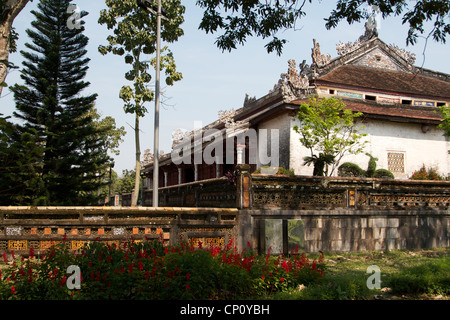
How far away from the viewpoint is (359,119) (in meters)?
16.8

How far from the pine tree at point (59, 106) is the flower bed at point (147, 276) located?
12370mm

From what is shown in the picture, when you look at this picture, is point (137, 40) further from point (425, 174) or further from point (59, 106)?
point (425, 174)

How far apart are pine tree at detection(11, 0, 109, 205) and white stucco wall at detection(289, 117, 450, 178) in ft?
30.8

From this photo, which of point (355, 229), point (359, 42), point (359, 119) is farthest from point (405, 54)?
point (355, 229)

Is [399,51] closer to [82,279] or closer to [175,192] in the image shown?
[175,192]

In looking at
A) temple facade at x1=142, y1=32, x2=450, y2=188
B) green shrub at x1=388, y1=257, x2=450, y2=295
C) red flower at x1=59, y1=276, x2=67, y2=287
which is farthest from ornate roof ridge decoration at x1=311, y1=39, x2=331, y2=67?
red flower at x1=59, y1=276, x2=67, y2=287

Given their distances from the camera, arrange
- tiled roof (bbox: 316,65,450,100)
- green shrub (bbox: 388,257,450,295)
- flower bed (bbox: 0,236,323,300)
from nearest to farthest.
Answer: flower bed (bbox: 0,236,323,300) < green shrub (bbox: 388,257,450,295) < tiled roof (bbox: 316,65,450,100)

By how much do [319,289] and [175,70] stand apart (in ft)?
56.9

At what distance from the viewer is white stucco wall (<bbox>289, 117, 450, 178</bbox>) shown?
56.0 feet

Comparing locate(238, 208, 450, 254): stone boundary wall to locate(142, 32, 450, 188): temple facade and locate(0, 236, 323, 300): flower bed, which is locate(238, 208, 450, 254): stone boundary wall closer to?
locate(0, 236, 323, 300): flower bed

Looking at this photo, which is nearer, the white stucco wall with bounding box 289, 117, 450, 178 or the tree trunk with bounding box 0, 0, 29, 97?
the tree trunk with bounding box 0, 0, 29, 97

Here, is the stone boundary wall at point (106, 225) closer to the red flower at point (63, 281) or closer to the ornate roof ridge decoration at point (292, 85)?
the red flower at point (63, 281)
